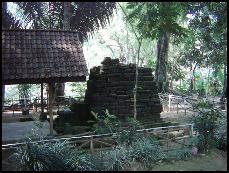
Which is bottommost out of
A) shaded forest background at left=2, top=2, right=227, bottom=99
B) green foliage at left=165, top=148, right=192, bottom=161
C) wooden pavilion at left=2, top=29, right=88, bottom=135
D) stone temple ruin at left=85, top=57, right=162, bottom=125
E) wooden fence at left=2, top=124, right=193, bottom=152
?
green foliage at left=165, top=148, right=192, bottom=161

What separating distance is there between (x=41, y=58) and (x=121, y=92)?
356 cm

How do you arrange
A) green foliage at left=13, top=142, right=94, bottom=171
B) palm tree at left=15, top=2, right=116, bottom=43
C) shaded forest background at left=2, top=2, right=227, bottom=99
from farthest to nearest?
palm tree at left=15, top=2, right=116, bottom=43, shaded forest background at left=2, top=2, right=227, bottom=99, green foliage at left=13, top=142, right=94, bottom=171

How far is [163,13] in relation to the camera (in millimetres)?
9219

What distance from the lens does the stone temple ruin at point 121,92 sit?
13.6 m

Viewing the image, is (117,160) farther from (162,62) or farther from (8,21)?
(8,21)

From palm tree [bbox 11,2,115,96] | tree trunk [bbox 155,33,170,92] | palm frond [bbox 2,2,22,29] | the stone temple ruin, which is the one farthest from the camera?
tree trunk [bbox 155,33,170,92]

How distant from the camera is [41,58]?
11.9m

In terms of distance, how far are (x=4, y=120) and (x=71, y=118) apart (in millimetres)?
3366

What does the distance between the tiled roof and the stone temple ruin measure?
1769mm

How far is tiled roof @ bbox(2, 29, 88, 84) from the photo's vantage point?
1138cm

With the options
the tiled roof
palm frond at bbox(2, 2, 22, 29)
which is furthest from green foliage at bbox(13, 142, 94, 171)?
palm frond at bbox(2, 2, 22, 29)

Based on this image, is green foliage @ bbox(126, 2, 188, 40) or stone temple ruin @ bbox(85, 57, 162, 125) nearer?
green foliage @ bbox(126, 2, 188, 40)

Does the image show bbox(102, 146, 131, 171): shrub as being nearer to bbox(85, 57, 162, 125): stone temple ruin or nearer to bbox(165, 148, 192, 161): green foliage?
bbox(165, 148, 192, 161): green foliage

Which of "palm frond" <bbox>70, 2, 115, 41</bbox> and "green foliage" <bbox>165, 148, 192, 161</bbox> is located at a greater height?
"palm frond" <bbox>70, 2, 115, 41</bbox>
